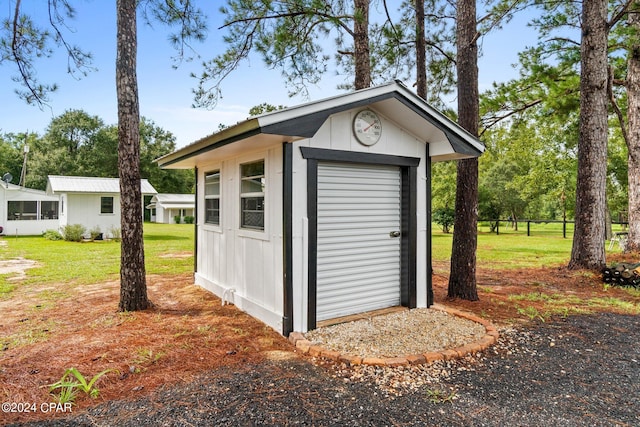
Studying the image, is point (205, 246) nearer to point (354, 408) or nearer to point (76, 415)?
point (76, 415)

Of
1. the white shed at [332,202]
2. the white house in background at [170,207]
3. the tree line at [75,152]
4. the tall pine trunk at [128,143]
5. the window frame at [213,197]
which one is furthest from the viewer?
the white house in background at [170,207]

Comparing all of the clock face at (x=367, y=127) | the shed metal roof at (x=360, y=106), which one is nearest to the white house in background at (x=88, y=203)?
the shed metal roof at (x=360, y=106)

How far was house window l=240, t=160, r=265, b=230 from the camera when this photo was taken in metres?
4.56

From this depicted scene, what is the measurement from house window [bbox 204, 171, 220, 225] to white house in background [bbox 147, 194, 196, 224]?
27.2 meters

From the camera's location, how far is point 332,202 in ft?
14.5

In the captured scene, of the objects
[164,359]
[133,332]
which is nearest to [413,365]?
[164,359]

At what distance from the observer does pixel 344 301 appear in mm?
4520

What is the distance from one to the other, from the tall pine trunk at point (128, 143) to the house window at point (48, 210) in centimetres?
1765

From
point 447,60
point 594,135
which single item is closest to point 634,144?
point 594,135

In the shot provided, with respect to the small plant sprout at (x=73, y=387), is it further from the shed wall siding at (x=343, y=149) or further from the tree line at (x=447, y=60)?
the tree line at (x=447, y=60)

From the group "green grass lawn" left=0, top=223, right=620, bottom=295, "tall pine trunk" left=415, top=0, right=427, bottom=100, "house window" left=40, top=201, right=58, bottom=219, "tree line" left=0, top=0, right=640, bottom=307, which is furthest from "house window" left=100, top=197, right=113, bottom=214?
"tall pine trunk" left=415, top=0, right=427, bottom=100

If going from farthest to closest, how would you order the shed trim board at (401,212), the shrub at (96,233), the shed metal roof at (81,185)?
the shrub at (96,233) < the shed metal roof at (81,185) < the shed trim board at (401,212)

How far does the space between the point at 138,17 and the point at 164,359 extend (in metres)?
4.67

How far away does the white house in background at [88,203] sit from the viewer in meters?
15.9
